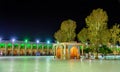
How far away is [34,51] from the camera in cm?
11812

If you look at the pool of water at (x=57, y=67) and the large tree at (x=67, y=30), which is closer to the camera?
the pool of water at (x=57, y=67)

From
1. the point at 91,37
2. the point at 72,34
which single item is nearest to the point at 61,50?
the point at 91,37

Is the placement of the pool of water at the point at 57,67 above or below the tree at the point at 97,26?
below

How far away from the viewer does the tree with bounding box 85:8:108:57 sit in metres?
65.6

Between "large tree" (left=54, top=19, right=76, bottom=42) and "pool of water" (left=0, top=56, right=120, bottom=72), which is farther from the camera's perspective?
"large tree" (left=54, top=19, right=76, bottom=42)

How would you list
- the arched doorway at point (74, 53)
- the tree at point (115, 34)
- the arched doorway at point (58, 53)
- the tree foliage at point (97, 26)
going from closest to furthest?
the arched doorway at point (74, 53) < the arched doorway at point (58, 53) < the tree foliage at point (97, 26) < the tree at point (115, 34)

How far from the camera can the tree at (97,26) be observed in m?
65.6

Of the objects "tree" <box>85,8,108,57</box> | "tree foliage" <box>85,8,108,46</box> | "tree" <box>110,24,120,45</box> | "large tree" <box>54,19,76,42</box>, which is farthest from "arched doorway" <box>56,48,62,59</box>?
"large tree" <box>54,19,76,42</box>

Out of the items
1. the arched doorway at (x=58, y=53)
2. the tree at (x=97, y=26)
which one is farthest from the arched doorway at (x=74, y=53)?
the tree at (x=97, y=26)

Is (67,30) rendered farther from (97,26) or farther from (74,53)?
(74,53)

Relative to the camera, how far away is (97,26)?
6600 centimetres

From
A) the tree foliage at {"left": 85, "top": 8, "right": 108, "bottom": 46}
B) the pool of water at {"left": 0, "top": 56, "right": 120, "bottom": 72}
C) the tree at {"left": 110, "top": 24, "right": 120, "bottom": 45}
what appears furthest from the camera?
the tree at {"left": 110, "top": 24, "right": 120, "bottom": 45}

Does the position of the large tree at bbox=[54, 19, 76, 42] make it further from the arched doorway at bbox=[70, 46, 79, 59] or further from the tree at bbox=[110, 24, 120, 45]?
the arched doorway at bbox=[70, 46, 79, 59]

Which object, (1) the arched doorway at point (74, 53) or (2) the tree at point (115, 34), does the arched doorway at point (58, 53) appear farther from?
(2) the tree at point (115, 34)
